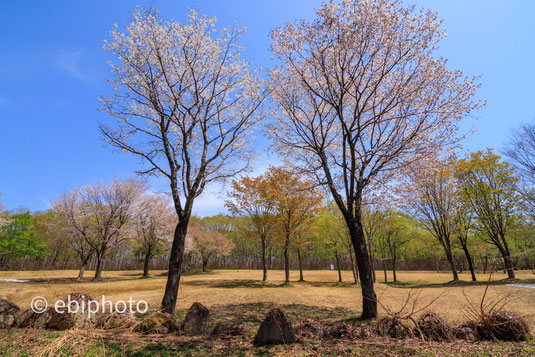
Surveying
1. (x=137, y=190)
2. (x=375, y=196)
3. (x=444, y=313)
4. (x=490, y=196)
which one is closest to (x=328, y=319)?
(x=444, y=313)

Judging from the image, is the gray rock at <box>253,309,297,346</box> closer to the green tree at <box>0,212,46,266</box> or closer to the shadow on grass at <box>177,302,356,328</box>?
the shadow on grass at <box>177,302,356,328</box>

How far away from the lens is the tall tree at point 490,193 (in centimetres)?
Result: 2030

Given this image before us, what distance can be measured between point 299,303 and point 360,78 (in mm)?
10516

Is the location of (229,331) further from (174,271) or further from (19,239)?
(19,239)

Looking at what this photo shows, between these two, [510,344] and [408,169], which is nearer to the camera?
[510,344]

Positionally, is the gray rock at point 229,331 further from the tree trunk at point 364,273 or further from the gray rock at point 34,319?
the tree trunk at point 364,273

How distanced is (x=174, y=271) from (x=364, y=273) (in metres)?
6.48

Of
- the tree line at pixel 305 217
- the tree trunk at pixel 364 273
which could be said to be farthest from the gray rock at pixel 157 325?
the tree line at pixel 305 217

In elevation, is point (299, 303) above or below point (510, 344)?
below

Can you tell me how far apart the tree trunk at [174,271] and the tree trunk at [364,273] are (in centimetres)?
601

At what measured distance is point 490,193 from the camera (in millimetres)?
20891

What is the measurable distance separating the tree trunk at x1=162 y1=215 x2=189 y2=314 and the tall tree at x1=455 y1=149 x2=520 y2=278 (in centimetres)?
2513

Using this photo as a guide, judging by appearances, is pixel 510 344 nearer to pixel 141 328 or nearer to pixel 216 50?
pixel 141 328

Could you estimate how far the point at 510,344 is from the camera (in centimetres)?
482
